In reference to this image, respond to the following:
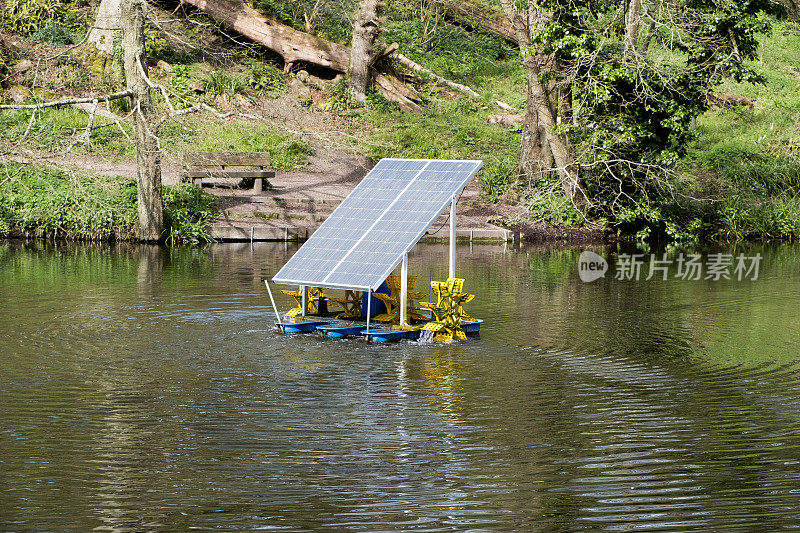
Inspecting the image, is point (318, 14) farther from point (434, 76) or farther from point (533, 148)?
point (533, 148)

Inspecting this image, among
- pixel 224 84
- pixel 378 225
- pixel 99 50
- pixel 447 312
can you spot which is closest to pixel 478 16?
pixel 224 84

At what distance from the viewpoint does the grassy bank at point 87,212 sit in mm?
27719

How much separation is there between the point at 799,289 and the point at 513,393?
1086cm

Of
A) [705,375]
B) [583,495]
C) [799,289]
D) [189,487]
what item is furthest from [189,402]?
[799,289]

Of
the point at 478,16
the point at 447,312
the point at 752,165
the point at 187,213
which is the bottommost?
the point at 447,312

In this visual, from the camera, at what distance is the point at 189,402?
10.9 metres

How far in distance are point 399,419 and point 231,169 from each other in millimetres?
21515

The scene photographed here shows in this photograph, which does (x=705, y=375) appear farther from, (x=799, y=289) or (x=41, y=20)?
(x=41, y=20)

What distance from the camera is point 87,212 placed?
91.1ft

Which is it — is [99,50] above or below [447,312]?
above

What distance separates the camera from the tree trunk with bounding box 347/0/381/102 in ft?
127

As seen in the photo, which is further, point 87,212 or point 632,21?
point 632,21

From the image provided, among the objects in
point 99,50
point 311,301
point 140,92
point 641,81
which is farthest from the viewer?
point 99,50

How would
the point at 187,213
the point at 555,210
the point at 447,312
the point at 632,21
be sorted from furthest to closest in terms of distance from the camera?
1. the point at 555,210
2. the point at 187,213
3. the point at 632,21
4. the point at 447,312
